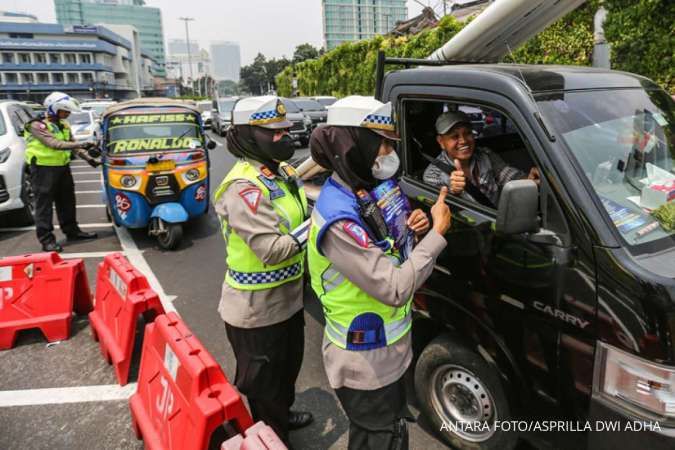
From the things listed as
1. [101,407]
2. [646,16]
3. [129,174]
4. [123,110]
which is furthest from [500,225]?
[646,16]

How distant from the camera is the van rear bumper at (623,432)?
1.65 m

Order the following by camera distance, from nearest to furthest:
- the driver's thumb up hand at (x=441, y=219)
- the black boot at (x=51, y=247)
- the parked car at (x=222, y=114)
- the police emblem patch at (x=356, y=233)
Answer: the police emblem patch at (x=356, y=233) → the driver's thumb up hand at (x=441, y=219) → the black boot at (x=51, y=247) → the parked car at (x=222, y=114)

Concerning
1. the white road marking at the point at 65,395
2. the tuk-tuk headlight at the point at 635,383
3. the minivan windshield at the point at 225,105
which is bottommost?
the white road marking at the point at 65,395

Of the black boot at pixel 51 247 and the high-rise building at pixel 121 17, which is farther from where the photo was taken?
the high-rise building at pixel 121 17

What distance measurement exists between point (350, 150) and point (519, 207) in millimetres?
720

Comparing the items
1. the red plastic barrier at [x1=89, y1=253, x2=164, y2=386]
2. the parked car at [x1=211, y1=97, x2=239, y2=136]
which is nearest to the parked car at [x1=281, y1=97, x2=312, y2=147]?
the parked car at [x1=211, y1=97, x2=239, y2=136]

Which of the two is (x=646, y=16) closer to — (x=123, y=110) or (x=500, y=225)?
(x=500, y=225)

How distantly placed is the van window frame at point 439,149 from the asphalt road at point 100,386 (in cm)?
138

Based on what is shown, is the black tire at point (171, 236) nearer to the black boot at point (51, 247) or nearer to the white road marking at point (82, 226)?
the black boot at point (51, 247)

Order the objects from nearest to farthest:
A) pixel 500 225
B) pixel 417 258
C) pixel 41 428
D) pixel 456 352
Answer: pixel 417 258
pixel 500 225
pixel 456 352
pixel 41 428

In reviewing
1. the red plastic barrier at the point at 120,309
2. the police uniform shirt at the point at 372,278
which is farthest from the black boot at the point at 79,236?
the police uniform shirt at the point at 372,278

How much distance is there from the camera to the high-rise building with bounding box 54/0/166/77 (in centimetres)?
14938

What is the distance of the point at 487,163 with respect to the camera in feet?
9.11

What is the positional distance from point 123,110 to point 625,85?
6.17m
